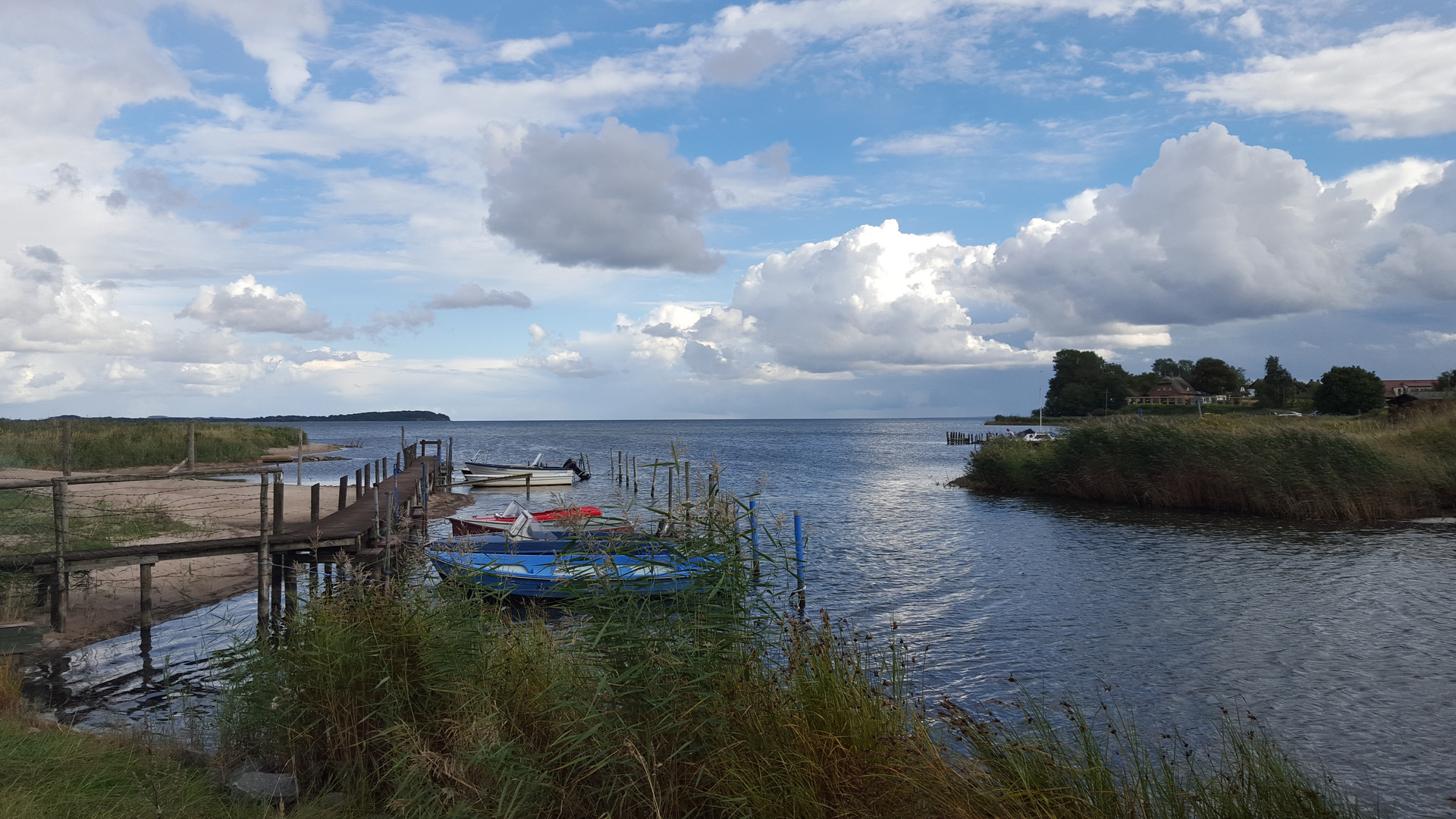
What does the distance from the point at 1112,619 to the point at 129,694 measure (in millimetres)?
16867

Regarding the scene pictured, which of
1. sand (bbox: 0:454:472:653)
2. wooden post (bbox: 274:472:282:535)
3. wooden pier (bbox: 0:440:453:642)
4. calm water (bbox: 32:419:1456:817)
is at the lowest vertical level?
calm water (bbox: 32:419:1456:817)

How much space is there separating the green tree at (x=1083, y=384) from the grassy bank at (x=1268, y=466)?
328 ft

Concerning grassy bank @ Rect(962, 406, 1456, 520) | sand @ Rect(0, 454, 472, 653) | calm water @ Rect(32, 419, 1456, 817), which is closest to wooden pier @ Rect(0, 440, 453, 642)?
sand @ Rect(0, 454, 472, 653)

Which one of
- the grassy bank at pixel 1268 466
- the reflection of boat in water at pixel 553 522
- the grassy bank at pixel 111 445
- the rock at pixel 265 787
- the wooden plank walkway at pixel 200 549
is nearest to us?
the reflection of boat in water at pixel 553 522

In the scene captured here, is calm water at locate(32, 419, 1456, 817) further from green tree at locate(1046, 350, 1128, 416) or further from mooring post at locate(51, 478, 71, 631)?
green tree at locate(1046, 350, 1128, 416)

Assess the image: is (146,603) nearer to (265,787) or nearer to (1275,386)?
(265,787)

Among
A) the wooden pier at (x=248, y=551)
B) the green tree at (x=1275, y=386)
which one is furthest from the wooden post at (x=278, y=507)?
the green tree at (x=1275, y=386)

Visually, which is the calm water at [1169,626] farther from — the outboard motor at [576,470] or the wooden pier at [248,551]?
the outboard motor at [576,470]

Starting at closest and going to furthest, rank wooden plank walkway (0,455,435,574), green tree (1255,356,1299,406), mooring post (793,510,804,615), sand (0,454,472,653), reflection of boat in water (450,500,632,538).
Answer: reflection of boat in water (450,500,632,538) < mooring post (793,510,804,615) < wooden plank walkway (0,455,435,574) < sand (0,454,472,653) < green tree (1255,356,1299,406)

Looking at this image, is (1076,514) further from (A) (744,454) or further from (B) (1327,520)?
(A) (744,454)

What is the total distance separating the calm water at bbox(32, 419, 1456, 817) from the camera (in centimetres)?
1112

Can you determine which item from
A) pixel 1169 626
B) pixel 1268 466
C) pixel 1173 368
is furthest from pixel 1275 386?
pixel 1169 626

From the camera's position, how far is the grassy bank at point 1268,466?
28.9 metres

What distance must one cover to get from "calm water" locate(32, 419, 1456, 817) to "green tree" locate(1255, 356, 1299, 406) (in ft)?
325
